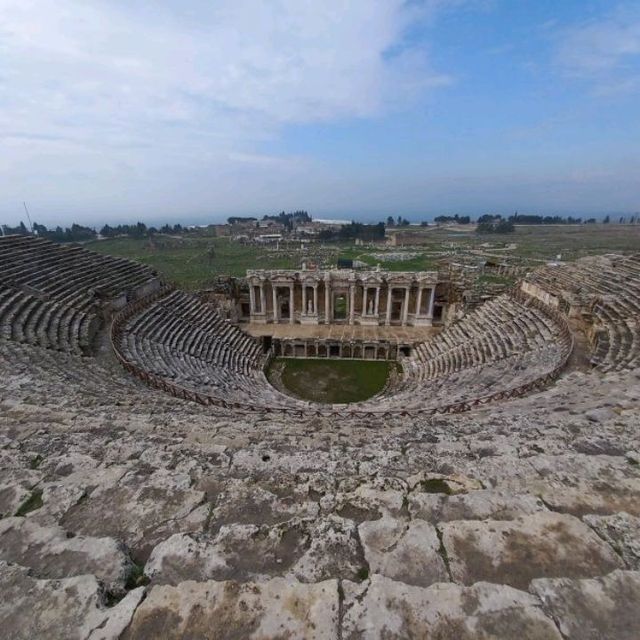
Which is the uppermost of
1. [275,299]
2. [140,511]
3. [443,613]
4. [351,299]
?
[443,613]

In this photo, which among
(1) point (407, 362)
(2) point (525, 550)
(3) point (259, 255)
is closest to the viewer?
(2) point (525, 550)

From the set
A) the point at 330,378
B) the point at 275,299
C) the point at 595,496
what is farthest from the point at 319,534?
the point at 275,299

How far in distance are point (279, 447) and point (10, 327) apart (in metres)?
15.0

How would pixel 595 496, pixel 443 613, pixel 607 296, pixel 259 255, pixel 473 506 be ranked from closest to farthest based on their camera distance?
pixel 443 613 < pixel 473 506 < pixel 595 496 < pixel 607 296 < pixel 259 255

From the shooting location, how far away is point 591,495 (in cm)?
389

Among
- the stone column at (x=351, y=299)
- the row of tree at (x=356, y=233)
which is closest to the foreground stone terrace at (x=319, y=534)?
the stone column at (x=351, y=299)

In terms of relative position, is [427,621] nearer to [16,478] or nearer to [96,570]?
[96,570]

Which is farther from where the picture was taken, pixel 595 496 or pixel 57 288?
pixel 57 288

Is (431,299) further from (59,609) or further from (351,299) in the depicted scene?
(59,609)

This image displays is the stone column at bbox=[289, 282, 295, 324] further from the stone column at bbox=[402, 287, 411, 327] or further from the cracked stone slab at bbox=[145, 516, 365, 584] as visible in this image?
the cracked stone slab at bbox=[145, 516, 365, 584]

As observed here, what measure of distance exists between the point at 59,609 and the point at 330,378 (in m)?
22.6

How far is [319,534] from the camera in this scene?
336cm

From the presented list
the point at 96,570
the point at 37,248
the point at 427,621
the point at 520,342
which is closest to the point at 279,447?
the point at 96,570

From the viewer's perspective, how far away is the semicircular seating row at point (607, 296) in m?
14.3
